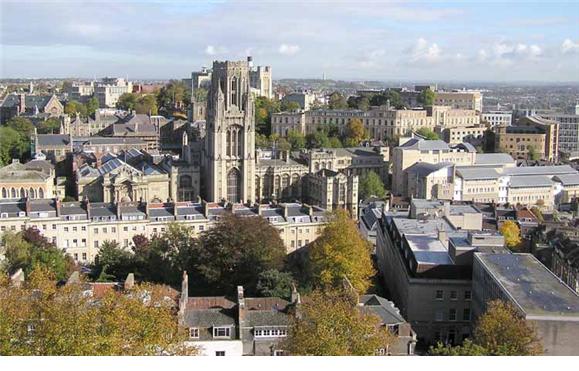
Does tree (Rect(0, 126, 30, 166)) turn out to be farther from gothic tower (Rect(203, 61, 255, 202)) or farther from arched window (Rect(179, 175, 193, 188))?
gothic tower (Rect(203, 61, 255, 202))

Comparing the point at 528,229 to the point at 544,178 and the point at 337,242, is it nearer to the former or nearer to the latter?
the point at 337,242

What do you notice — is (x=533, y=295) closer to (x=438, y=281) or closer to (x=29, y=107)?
(x=438, y=281)

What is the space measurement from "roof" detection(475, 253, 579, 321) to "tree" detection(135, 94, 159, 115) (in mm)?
44579

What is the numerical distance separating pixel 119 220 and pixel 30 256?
5.60 meters

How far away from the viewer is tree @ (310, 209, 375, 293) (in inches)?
756

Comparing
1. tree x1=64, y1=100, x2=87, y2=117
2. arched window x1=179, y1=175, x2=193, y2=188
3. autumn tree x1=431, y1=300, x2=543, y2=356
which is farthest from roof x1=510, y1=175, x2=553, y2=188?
tree x1=64, y1=100, x2=87, y2=117

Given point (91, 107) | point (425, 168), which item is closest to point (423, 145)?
point (425, 168)

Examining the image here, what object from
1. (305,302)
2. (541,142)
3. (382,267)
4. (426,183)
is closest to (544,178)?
(426,183)

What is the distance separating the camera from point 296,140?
153ft

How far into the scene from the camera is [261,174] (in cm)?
3588

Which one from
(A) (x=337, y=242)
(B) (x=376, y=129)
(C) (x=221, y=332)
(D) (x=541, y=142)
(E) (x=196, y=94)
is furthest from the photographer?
(E) (x=196, y=94)

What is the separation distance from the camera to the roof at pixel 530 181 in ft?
121

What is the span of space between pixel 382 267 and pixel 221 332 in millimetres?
10637

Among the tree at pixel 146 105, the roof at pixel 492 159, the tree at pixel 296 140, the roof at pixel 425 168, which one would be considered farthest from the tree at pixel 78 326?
the tree at pixel 146 105
